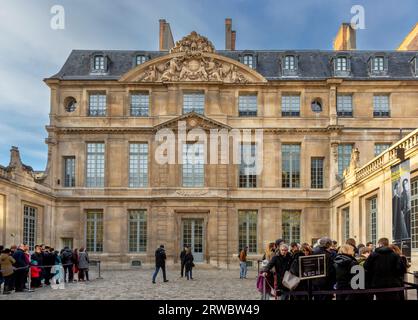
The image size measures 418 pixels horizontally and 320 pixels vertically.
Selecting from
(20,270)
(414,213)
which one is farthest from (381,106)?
(20,270)

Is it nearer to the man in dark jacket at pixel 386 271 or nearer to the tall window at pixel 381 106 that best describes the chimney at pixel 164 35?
the tall window at pixel 381 106

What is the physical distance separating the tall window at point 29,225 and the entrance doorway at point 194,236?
26.8 feet

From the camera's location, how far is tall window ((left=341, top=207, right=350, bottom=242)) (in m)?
28.0

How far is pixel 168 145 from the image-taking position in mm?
31938

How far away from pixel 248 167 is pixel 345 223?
21.6ft

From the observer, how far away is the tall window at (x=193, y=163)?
31.9 metres

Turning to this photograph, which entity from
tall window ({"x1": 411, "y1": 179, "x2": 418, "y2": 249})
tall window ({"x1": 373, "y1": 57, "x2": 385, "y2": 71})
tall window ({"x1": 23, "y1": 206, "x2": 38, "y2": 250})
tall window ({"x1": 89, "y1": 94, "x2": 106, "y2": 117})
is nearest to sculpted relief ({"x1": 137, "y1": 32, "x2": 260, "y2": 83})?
tall window ({"x1": 89, "y1": 94, "x2": 106, "y2": 117})

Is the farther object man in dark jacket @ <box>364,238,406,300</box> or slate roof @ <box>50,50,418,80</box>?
slate roof @ <box>50,50,418,80</box>

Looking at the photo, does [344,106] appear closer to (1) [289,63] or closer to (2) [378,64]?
(2) [378,64]

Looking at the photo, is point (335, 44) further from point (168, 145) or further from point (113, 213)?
point (113, 213)

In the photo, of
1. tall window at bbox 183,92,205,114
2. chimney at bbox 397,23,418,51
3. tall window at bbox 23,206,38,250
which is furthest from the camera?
chimney at bbox 397,23,418,51

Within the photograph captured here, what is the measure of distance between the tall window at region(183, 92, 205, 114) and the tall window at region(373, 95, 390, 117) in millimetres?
10107

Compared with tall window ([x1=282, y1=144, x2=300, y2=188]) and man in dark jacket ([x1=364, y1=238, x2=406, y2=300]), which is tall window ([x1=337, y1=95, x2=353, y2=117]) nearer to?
tall window ([x1=282, y1=144, x2=300, y2=188])

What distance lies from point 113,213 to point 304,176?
444 inches
